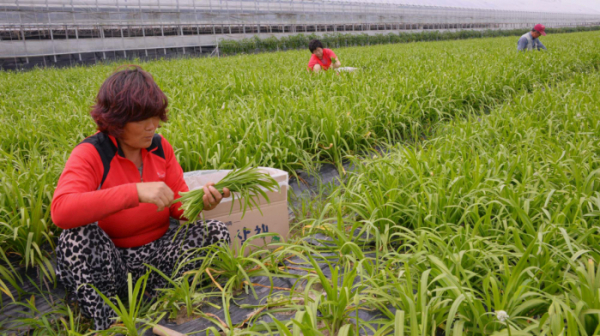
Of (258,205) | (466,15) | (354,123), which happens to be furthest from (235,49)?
(466,15)

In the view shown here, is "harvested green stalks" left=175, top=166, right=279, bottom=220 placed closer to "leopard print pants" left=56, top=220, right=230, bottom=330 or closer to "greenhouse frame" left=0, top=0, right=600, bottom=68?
"leopard print pants" left=56, top=220, right=230, bottom=330

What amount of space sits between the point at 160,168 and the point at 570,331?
172cm

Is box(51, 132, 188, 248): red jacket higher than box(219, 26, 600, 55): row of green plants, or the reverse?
box(219, 26, 600, 55): row of green plants

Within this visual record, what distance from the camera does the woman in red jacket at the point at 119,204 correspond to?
1.57 meters

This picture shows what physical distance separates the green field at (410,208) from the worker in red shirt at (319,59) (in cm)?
183

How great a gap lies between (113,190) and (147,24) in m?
20.8

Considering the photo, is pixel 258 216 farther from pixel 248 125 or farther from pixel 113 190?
pixel 248 125

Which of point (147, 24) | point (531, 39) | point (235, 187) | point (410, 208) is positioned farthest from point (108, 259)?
point (147, 24)

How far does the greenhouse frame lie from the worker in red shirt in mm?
13921

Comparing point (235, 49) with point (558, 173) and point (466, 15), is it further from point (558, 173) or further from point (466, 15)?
point (466, 15)

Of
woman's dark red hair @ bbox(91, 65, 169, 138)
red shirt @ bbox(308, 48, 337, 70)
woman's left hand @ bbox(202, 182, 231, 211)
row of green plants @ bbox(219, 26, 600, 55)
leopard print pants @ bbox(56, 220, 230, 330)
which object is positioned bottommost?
leopard print pants @ bbox(56, 220, 230, 330)

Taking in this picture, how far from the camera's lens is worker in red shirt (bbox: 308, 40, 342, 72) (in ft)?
21.7

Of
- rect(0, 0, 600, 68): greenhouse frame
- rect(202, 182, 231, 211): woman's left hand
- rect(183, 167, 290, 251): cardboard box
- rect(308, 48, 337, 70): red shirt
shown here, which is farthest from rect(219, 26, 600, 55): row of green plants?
rect(202, 182, 231, 211): woman's left hand

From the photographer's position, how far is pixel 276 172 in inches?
88.4
